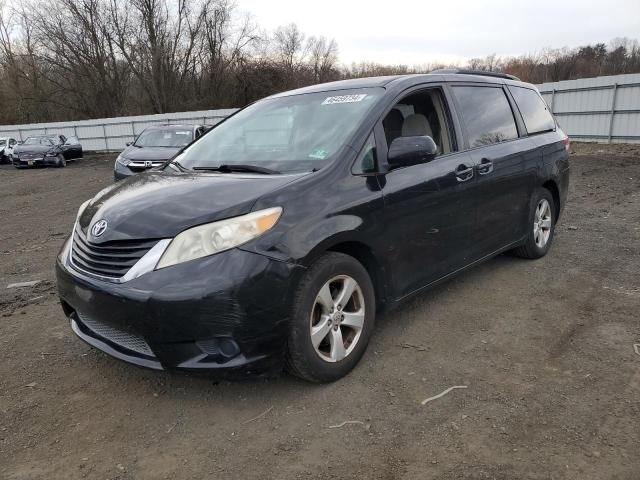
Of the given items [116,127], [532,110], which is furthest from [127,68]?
[532,110]

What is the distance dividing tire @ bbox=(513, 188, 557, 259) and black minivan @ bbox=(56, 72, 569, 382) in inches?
25.4

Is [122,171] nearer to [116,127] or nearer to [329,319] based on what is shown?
[329,319]

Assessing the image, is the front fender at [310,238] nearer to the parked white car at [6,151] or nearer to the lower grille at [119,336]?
the lower grille at [119,336]

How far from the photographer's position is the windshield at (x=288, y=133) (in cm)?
325

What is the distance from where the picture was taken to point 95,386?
3.09 m

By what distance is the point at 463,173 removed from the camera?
3867 mm

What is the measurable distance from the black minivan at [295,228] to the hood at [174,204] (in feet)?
0.04

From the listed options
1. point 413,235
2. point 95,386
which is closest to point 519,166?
point 413,235

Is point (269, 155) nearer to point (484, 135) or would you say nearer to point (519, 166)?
point (484, 135)

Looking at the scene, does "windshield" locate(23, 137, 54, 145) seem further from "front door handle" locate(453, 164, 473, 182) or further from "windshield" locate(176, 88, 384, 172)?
"front door handle" locate(453, 164, 473, 182)

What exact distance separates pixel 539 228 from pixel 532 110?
1217 millimetres

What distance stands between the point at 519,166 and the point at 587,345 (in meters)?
1.81

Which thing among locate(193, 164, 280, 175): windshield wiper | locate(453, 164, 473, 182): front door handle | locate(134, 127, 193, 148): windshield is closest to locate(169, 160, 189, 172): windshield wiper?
locate(193, 164, 280, 175): windshield wiper

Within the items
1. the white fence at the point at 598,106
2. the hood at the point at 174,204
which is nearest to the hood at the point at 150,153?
the white fence at the point at 598,106
